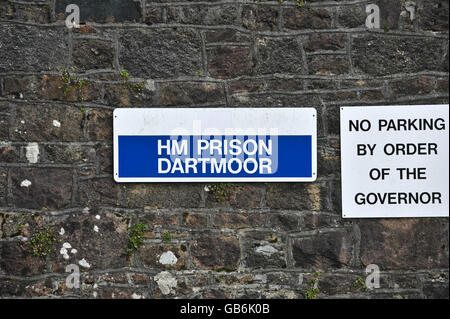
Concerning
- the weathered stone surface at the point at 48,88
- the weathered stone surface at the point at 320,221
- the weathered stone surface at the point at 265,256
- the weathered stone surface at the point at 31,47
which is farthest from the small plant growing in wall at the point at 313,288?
the weathered stone surface at the point at 31,47

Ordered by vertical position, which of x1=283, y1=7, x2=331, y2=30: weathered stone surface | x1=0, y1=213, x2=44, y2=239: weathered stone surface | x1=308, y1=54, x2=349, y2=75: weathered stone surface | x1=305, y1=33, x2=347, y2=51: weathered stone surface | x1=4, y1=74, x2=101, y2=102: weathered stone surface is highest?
x1=283, y1=7, x2=331, y2=30: weathered stone surface

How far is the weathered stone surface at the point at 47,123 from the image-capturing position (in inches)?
153

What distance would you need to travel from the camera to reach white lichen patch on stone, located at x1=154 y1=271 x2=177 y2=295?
12.7ft

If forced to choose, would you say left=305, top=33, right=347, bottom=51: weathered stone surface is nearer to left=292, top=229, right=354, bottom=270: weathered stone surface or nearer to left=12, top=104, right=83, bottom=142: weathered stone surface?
left=292, top=229, right=354, bottom=270: weathered stone surface

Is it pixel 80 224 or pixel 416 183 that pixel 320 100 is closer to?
pixel 416 183

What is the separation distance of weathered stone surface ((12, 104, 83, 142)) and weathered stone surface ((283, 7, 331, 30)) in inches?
66.3

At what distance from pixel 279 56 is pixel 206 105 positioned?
25.6 inches

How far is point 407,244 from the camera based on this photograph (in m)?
3.89

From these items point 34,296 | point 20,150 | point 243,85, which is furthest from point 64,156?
point 243,85

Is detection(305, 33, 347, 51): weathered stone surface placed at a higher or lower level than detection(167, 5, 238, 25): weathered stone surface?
lower

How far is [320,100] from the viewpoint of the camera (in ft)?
12.8

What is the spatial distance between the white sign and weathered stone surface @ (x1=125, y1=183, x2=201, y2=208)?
3.66 ft

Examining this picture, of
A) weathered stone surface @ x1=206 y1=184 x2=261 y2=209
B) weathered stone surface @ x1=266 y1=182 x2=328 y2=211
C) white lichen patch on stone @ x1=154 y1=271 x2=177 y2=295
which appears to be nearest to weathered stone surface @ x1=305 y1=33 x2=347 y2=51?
weathered stone surface @ x1=266 y1=182 x2=328 y2=211

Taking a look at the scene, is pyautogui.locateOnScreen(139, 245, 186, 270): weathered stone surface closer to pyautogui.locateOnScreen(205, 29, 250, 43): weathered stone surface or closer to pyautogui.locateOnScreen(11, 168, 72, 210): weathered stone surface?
pyautogui.locateOnScreen(11, 168, 72, 210): weathered stone surface
